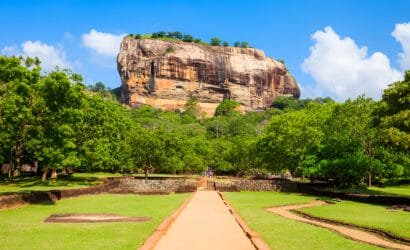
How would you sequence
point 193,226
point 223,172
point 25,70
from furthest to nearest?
point 223,172 < point 25,70 < point 193,226

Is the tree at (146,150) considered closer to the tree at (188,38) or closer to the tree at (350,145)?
the tree at (350,145)

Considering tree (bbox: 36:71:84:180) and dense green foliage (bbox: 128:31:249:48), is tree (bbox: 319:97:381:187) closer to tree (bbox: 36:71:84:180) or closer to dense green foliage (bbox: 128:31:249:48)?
tree (bbox: 36:71:84:180)

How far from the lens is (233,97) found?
181 meters

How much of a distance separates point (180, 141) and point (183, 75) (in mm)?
109906

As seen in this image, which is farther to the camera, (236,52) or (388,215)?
(236,52)

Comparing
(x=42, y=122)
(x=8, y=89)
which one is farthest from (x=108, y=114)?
(x=42, y=122)

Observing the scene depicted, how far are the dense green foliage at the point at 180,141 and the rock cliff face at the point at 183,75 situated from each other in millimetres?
91900

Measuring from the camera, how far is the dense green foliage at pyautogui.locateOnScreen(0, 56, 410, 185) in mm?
28438

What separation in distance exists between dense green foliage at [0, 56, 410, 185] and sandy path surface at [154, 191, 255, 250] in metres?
11.8

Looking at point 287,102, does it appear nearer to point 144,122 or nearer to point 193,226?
point 144,122

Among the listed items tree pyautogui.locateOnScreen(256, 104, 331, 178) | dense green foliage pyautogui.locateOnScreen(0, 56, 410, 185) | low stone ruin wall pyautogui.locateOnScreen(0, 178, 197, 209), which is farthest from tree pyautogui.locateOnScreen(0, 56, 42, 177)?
tree pyautogui.locateOnScreen(256, 104, 331, 178)

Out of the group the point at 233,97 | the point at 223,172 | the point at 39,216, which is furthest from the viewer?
the point at 233,97

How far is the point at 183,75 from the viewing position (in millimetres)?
175250

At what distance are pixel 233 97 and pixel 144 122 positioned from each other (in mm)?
66325
